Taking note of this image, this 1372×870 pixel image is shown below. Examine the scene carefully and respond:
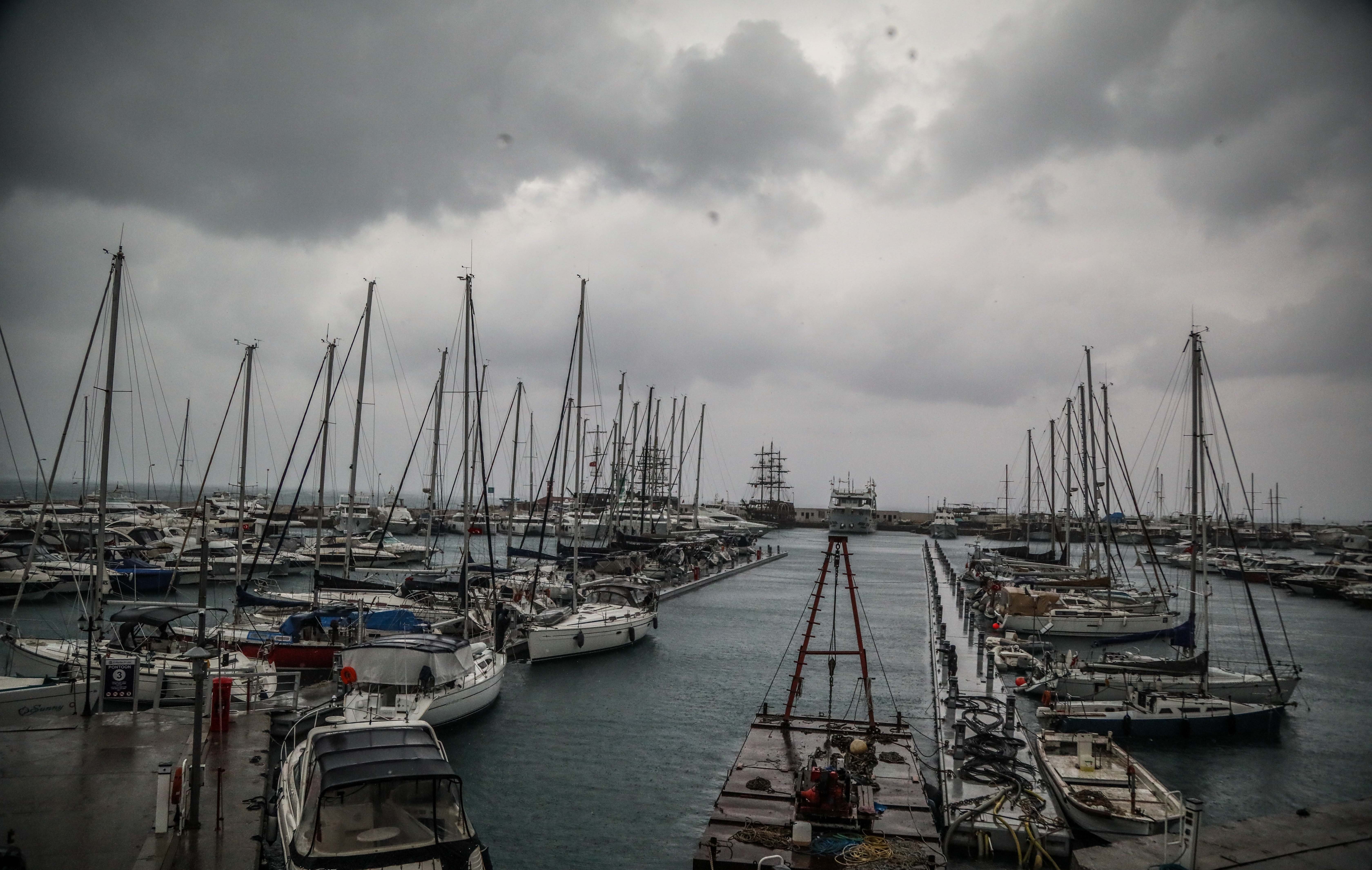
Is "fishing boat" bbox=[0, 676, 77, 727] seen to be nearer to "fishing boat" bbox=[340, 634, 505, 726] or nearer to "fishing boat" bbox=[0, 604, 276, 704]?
"fishing boat" bbox=[0, 604, 276, 704]

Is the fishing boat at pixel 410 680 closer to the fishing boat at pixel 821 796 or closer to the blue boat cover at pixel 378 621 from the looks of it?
the blue boat cover at pixel 378 621

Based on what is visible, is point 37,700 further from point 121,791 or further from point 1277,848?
point 1277,848

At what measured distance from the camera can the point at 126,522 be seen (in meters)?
78.1

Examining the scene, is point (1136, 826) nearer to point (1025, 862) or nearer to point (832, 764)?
point (1025, 862)

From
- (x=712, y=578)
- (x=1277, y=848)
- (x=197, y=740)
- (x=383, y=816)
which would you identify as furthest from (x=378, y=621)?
(x=712, y=578)

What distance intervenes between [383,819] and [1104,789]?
16.8 meters

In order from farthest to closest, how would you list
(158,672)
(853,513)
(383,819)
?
(853,513), (158,672), (383,819)

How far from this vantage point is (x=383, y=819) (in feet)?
43.4

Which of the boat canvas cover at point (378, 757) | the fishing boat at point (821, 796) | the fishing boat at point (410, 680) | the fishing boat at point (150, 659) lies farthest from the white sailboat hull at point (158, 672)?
the fishing boat at point (821, 796)

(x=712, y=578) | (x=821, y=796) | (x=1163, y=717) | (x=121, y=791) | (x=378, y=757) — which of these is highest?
(x=378, y=757)

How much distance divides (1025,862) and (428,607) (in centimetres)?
3048

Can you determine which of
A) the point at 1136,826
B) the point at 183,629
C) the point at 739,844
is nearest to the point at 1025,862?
the point at 1136,826

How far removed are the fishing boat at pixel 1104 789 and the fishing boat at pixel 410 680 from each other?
16.6 m

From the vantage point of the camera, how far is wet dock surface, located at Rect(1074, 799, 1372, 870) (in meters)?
10.6
